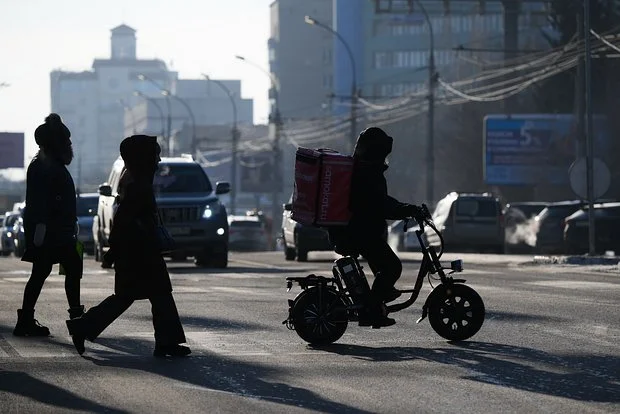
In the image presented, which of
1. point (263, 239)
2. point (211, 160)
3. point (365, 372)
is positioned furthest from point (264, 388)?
point (211, 160)

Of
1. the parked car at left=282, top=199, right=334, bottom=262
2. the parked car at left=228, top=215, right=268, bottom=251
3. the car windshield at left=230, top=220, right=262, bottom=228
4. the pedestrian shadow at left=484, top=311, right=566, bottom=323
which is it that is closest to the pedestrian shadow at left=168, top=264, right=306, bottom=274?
the parked car at left=282, top=199, right=334, bottom=262

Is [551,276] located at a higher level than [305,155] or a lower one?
lower

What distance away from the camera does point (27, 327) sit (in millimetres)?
14398

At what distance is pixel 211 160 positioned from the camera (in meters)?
160

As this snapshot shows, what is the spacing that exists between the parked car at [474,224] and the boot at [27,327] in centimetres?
3200

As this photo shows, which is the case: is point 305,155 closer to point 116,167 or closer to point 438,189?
point 116,167

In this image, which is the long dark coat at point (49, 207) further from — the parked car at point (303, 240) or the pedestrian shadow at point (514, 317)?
the parked car at point (303, 240)

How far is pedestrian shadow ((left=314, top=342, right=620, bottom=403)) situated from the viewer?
10.6 meters

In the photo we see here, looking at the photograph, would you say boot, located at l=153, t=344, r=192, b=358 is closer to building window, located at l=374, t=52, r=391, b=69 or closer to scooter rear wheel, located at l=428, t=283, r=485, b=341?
scooter rear wheel, located at l=428, t=283, r=485, b=341

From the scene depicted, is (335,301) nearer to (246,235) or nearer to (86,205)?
(86,205)

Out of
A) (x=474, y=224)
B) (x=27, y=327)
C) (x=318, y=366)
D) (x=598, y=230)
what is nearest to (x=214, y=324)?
(x=27, y=327)

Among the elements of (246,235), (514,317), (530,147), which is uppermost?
(530,147)

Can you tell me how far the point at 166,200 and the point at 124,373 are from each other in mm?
19108

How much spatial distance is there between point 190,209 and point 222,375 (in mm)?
19216
